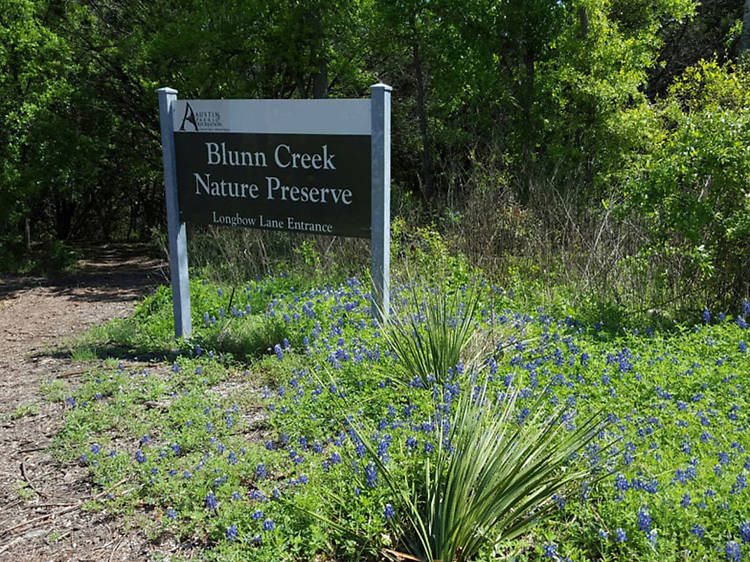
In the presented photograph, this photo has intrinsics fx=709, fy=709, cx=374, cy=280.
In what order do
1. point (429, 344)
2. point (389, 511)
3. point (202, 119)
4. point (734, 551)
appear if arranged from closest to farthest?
point (734, 551) < point (389, 511) < point (429, 344) < point (202, 119)

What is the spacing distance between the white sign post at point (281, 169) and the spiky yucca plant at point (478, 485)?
1669mm

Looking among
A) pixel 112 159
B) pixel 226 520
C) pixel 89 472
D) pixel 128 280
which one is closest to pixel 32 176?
pixel 128 280

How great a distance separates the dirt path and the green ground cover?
11 centimetres

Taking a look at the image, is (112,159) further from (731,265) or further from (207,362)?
(731,265)

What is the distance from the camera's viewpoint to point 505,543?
8.96 ft

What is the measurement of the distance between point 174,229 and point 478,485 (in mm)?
3851

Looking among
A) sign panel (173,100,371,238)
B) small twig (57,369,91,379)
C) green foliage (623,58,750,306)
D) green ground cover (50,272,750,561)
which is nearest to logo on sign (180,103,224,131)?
sign panel (173,100,371,238)

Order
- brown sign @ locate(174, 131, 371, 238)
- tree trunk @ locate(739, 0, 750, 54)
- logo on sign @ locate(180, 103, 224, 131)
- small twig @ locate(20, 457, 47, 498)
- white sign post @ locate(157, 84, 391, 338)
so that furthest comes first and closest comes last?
tree trunk @ locate(739, 0, 750, 54)
logo on sign @ locate(180, 103, 224, 131)
brown sign @ locate(174, 131, 371, 238)
white sign post @ locate(157, 84, 391, 338)
small twig @ locate(20, 457, 47, 498)

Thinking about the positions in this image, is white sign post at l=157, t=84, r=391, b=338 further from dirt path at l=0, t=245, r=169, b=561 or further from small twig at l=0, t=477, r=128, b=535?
small twig at l=0, t=477, r=128, b=535

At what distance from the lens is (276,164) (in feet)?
17.4

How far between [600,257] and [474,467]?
4156mm

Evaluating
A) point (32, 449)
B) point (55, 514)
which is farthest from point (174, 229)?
point (55, 514)

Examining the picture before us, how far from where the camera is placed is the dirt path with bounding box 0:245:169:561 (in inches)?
120

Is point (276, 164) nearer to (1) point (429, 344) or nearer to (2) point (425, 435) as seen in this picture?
(1) point (429, 344)
